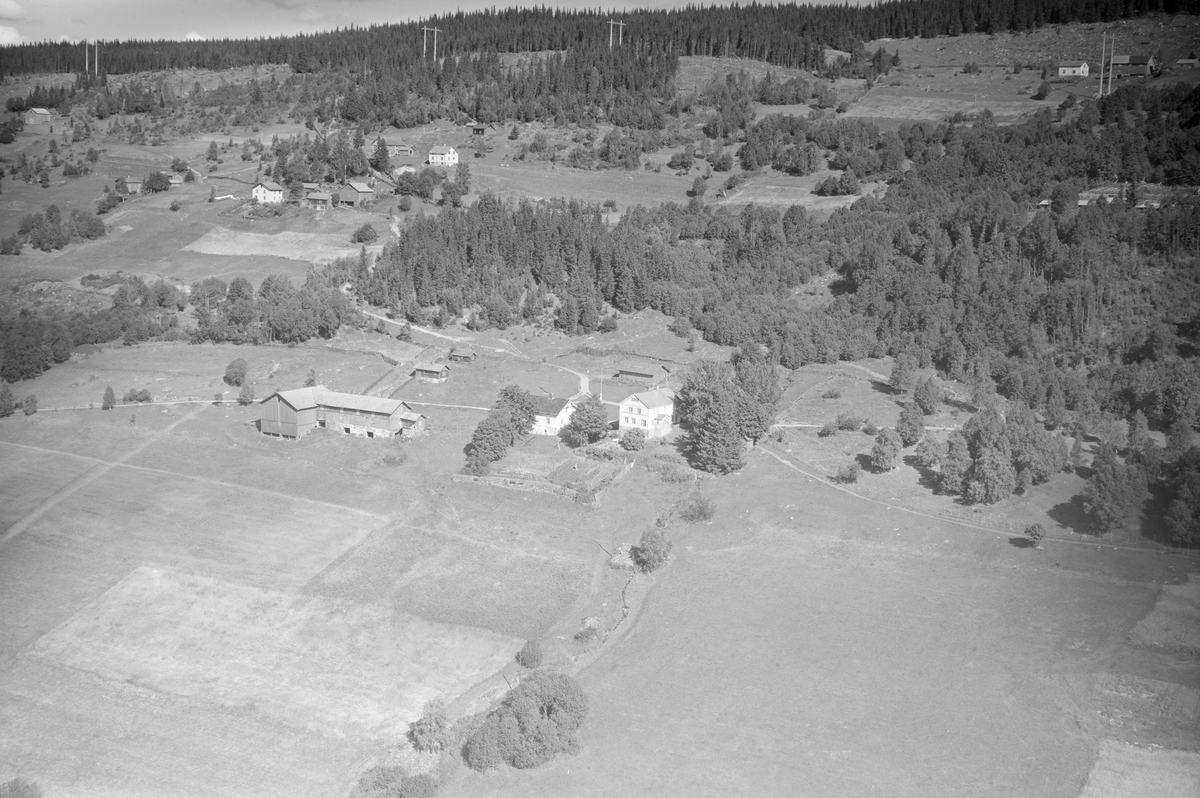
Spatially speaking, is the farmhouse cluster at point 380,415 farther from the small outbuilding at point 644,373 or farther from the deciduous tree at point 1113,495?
the deciduous tree at point 1113,495

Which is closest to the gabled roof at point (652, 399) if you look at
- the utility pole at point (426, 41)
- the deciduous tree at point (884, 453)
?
the deciduous tree at point (884, 453)

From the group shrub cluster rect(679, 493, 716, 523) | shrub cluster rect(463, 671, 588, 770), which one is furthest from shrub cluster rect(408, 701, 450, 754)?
shrub cluster rect(679, 493, 716, 523)

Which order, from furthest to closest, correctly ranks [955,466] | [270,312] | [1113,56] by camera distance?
1. [1113,56]
2. [270,312]
3. [955,466]

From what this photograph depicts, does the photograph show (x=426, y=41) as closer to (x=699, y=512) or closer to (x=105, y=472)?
(x=105, y=472)

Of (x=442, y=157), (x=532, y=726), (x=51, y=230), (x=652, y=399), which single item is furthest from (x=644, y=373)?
(x=51, y=230)

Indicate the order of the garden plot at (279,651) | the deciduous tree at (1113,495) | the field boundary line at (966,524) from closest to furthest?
the garden plot at (279,651) < the field boundary line at (966,524) < the deciduous tree at (1113,495)

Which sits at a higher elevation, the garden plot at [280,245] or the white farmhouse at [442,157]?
the white farmhouse at [442,157]

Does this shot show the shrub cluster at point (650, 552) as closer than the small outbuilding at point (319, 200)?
Yes

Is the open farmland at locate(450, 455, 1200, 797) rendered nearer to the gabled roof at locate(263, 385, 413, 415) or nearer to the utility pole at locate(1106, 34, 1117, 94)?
the gabled roof at locate(263, 385, 413, 415)
